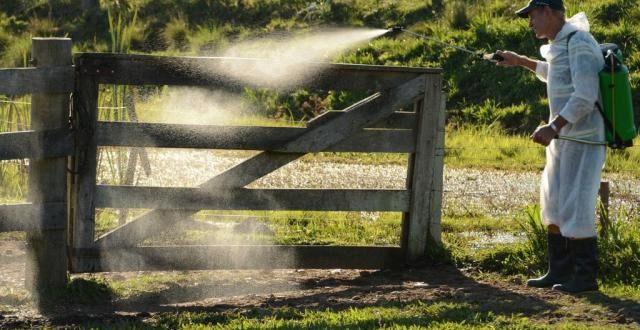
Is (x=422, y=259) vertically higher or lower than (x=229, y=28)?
lower

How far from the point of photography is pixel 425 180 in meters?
8.57

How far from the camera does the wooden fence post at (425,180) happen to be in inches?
335

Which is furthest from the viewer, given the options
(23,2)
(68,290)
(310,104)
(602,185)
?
(23,2)

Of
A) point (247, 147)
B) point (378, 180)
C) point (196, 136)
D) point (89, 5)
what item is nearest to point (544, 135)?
point (247, 147)

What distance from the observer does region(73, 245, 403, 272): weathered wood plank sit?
26.1 feet

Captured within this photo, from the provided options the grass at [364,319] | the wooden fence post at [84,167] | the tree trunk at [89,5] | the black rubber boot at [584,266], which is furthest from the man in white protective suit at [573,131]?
the tree trunk at [89,5]

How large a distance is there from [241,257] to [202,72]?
1.28 meters

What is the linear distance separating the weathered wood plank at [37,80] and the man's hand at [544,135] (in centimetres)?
288

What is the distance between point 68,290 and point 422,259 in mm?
2542

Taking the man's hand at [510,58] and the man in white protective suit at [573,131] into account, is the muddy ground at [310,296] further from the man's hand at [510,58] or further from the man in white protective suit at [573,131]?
the man's hand at [510,58]

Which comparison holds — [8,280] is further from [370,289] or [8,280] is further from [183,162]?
[183,162]

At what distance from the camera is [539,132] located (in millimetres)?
7238

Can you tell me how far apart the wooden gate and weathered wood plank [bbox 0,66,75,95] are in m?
0.04

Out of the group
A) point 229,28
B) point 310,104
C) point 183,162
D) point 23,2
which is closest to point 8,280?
point 183,162
